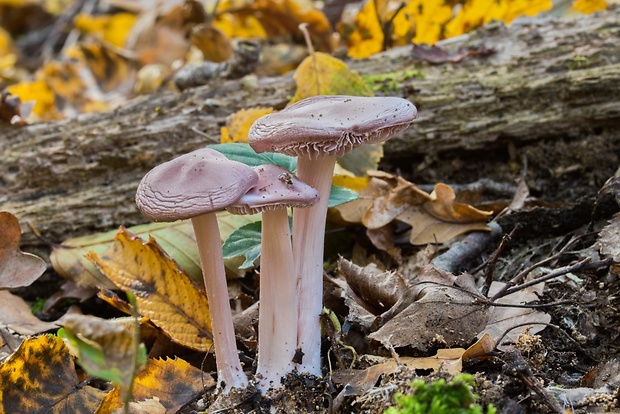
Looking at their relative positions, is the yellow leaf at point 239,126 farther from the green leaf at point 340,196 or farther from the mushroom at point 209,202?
the mushroom at point 209,202

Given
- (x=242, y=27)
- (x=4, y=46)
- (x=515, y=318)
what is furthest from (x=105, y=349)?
(x=4, y=46)

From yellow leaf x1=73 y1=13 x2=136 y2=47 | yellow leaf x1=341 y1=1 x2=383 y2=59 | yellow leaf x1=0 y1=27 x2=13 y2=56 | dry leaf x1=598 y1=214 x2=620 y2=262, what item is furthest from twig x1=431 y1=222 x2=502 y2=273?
yellow leaf x1=0 y1=27 x2=13 y2=56

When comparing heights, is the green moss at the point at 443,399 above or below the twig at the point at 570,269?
above

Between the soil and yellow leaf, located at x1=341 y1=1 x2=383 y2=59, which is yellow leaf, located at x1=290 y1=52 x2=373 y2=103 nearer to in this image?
the soil

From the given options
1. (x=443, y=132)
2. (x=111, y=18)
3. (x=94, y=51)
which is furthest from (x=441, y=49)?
(x=111, y=18)

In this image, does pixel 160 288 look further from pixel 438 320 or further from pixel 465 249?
pixel 465 249

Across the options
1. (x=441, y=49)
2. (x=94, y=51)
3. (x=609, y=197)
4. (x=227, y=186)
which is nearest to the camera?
(x=227, y=186)

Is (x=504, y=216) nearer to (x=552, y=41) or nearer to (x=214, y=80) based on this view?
(x=552, y=41)

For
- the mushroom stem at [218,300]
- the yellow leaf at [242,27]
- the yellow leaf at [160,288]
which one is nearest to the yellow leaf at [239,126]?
the yellow leaf at [160,288]
